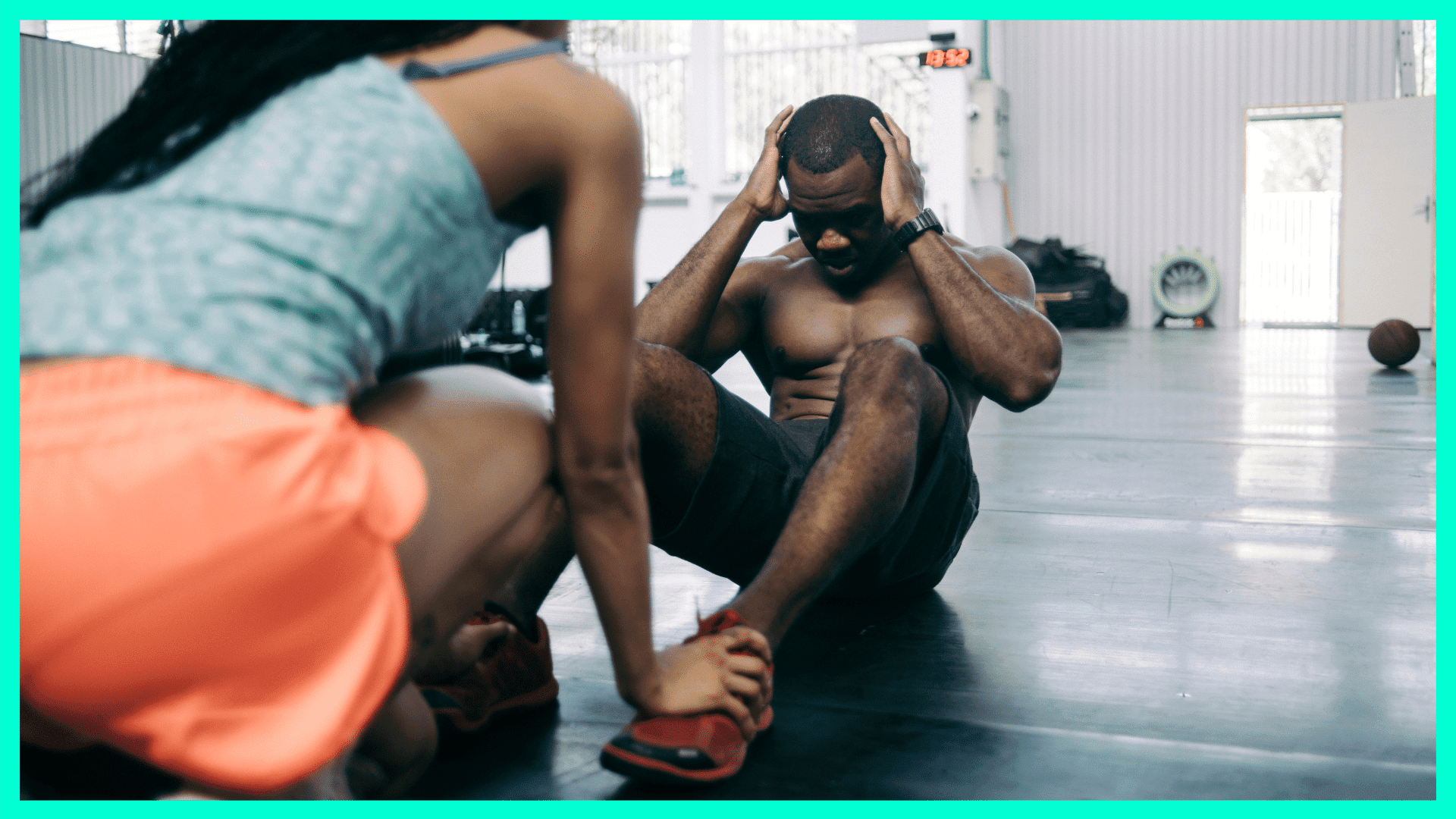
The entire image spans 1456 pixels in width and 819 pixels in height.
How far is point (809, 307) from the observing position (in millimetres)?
1861

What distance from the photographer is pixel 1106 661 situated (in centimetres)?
139

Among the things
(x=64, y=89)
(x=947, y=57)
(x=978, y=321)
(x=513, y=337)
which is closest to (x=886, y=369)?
(x=978, y=321)

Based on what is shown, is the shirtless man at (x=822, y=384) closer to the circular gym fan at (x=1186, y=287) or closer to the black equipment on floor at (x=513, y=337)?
the black equipment on floor at (x=513, y=337)

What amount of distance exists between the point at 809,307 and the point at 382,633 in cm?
122

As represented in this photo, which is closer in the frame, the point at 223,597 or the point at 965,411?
the point at 223,597

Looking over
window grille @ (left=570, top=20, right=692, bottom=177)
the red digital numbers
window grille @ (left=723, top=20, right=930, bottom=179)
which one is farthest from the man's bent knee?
window grille @ (left=570, top=20, right=692, bottom=177)

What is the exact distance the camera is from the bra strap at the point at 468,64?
0.78 m

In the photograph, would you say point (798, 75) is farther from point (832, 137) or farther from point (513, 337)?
point (832, 137)

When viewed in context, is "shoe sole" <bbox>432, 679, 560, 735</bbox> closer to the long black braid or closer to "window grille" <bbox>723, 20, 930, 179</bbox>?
the long black braid

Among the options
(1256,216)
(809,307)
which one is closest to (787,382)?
(809,307)

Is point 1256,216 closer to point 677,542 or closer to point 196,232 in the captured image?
point 677,542

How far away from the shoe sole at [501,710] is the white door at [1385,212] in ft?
33.6

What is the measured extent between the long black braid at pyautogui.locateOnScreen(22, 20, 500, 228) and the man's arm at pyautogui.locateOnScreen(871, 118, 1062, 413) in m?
0.98

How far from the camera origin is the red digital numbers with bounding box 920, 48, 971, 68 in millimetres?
8914
